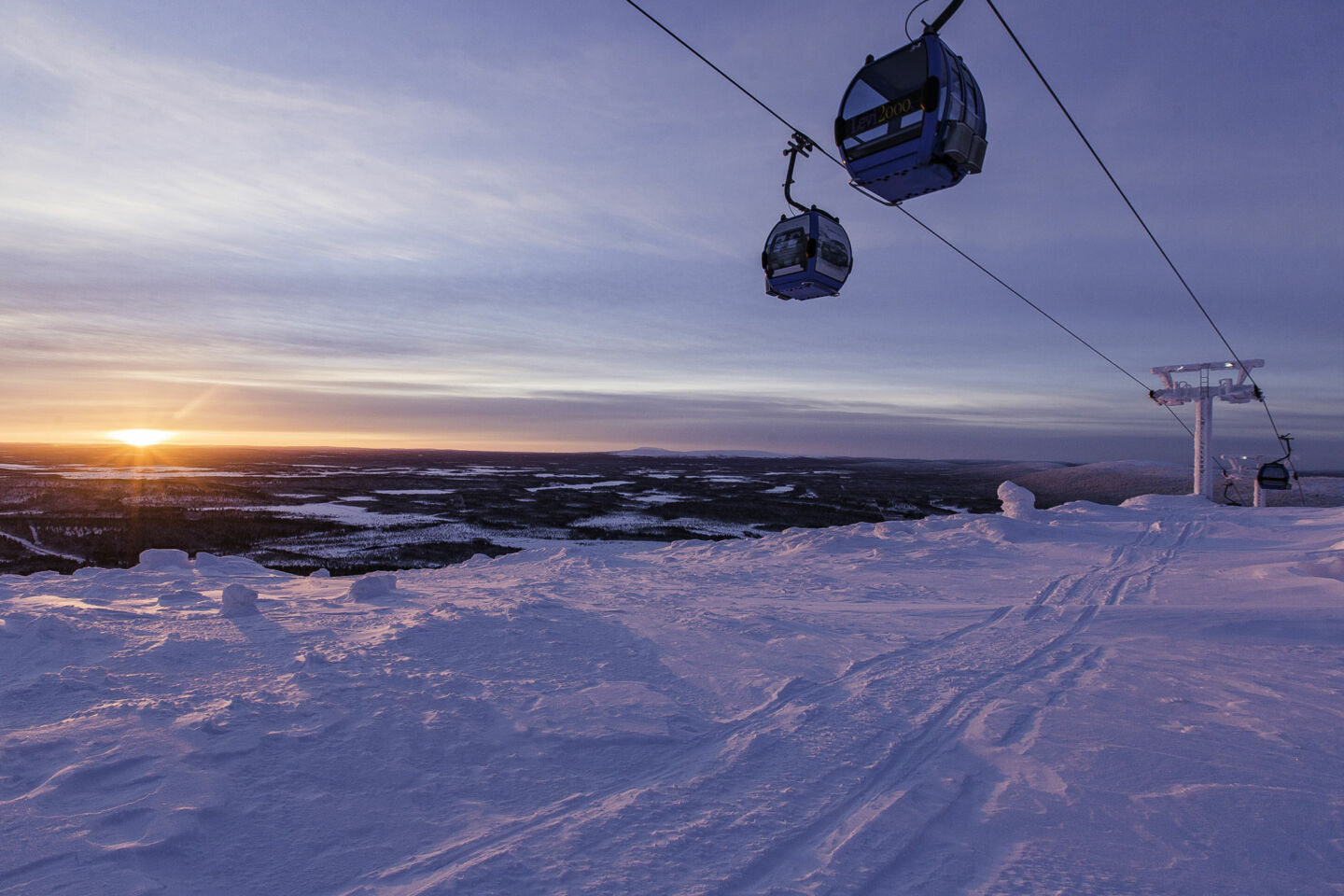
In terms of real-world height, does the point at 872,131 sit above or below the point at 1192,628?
above

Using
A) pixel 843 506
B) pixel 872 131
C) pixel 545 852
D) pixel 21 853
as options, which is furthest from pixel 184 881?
pixel 843 506

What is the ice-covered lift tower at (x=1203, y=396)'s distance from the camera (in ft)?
79.8

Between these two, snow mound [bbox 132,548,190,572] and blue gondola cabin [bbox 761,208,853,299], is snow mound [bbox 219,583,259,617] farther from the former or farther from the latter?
blue gondola cabin [bbox 761,208,853,299]

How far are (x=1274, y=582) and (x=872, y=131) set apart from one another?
843 centimetres

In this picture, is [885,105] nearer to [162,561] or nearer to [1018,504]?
[162,561]

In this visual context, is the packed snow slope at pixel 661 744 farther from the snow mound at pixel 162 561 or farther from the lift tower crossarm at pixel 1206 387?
the lift tower crossarm at pixel 1206 387

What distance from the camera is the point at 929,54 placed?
627 centimetres

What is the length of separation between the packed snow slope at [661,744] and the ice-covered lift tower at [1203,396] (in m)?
20.7

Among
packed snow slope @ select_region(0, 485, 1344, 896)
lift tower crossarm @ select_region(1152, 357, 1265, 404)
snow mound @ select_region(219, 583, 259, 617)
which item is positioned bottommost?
packed snow slope @ select_region(0, 485, 1344, 896)

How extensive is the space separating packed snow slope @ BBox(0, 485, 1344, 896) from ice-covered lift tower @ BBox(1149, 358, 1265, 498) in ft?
67.8

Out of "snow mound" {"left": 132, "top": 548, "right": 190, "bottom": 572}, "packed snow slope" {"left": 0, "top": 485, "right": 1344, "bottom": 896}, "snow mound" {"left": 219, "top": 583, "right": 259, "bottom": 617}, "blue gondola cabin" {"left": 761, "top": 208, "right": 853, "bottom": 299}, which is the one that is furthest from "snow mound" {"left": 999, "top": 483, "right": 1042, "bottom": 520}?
"snow mound" {"left": 132, "top": 548, "right": 190, "bottom": 572}

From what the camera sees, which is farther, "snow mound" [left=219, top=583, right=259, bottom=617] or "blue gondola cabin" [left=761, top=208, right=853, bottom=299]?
"blue gondola cabin" [left=761, top=208, right=853, bottom=299]

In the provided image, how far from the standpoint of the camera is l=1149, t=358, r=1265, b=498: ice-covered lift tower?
2431cm

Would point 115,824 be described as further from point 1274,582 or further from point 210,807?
point 1274,582
